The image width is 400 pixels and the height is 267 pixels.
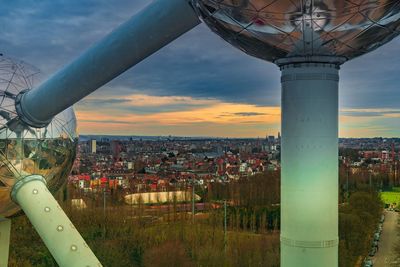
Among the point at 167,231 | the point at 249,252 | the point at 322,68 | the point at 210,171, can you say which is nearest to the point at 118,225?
the point at 167,231

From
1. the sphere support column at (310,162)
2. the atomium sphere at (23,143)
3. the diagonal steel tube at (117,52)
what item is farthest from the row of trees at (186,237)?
the sphere support column at (310,162)

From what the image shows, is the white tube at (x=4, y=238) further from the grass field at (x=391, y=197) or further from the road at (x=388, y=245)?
the grass field at (x=391, y=197)

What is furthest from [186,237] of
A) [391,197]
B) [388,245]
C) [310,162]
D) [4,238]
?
[391,197]

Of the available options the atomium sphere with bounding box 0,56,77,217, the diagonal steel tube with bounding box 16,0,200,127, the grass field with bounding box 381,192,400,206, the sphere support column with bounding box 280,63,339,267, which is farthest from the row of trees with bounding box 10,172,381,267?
the grass field with bounding box 381,192,400,206

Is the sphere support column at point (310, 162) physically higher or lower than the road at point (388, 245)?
higher

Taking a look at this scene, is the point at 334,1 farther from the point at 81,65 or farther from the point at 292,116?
the point at 81,65

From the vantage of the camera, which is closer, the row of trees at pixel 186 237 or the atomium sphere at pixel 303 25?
the atomium sphere at pixel 303 25
